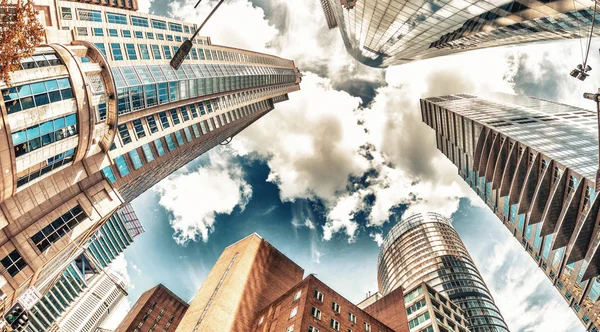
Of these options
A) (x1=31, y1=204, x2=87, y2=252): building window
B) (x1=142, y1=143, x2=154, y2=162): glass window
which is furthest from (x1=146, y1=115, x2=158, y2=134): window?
(x1=31, y1=204, x2=87, y2=252): building window

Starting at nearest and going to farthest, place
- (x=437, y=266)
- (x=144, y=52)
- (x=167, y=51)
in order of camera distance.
Result: (x=144, y=52) < (x=167, y=51) < (x=437, y=266)

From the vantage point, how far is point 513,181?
69438 millimetres

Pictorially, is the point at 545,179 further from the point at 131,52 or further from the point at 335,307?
the point at 131,52

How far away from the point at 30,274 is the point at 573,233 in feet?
273

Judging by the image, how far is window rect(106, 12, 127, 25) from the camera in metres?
54.8

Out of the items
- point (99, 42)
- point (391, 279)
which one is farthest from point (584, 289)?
point (99, 42)

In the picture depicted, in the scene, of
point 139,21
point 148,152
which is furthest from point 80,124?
point 139,21

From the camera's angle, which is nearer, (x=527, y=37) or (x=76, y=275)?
(x=527, y=37)

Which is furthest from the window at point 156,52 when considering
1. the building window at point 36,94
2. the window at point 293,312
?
the window at point 293,312

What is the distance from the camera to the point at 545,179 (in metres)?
Result: 60.1

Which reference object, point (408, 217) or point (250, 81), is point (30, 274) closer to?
point (250, 81)

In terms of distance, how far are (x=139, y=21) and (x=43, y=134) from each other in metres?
44.0

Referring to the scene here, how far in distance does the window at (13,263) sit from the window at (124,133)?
761 inches

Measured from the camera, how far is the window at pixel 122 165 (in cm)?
4456
